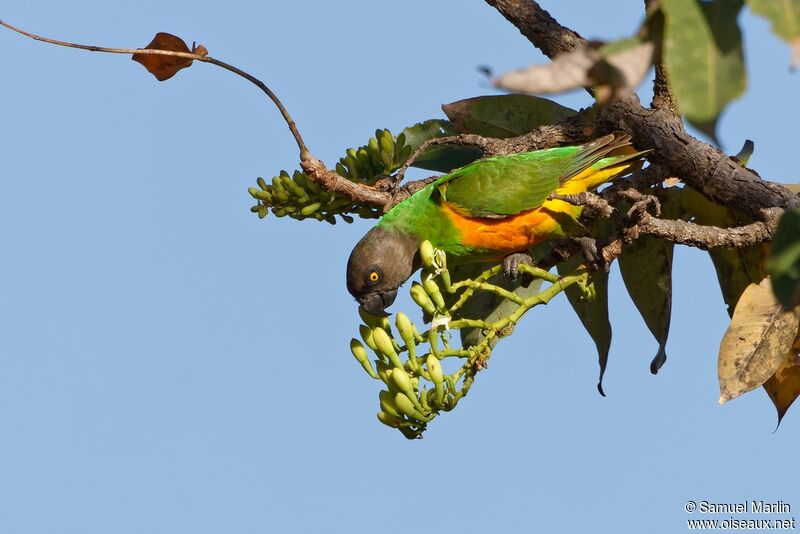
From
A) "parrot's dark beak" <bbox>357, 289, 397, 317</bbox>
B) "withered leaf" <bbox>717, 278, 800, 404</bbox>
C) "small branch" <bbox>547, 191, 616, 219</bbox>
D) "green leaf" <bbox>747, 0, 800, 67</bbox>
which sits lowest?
"withered leaf" <bbox>717, 278, 800, 404</bbox>

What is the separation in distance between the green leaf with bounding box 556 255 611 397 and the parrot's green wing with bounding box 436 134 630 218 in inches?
26.1

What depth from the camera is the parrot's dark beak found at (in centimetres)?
518

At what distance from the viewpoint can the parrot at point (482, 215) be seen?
4.97 meters

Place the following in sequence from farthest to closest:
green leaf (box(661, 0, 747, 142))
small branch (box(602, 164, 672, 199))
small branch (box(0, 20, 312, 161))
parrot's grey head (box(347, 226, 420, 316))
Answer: parrot's grey head (box(347, 226, 420, 316)), small branch (box(602, 164, 672, 199)), small branch (box(0, 20, 312, 161)), green leaf (box(661, 0, 747, 142))

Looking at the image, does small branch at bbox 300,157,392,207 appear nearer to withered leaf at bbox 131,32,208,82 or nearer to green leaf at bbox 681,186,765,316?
withered leaf at bbox 131,32,208,82

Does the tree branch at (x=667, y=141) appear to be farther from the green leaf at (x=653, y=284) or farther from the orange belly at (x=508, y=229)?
the orange belly at (x=508, y=229)

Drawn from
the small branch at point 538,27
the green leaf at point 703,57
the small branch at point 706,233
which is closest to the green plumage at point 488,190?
A: the small branch at point 538,27

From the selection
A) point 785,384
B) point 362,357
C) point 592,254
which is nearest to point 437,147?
point 592,254

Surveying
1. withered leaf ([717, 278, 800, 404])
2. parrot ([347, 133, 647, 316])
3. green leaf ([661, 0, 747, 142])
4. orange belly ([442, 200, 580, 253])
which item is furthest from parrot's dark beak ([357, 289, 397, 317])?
green leaf ([661, 0, 747, 142])

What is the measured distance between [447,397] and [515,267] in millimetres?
1380

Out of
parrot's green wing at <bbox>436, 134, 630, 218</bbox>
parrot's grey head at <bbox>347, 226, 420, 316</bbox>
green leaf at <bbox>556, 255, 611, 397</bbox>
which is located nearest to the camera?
green leaf at <bbox>556, 255, 611, 397</bbox>

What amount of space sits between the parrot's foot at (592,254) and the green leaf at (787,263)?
2314mm

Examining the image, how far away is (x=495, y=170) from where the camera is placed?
4.99m

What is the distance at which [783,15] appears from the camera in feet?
5.15
